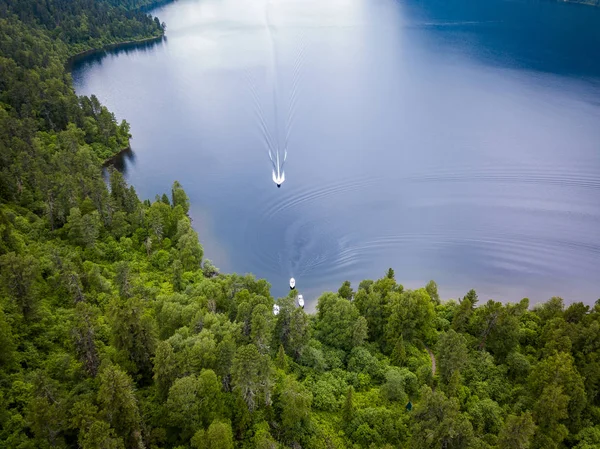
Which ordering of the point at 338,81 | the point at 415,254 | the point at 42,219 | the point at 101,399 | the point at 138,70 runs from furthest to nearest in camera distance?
the point at 138,70, the point at 338,81, the point at 415,254, the point at 42,219, the point at 101,399

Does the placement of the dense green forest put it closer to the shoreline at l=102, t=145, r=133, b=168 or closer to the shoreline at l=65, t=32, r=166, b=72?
the shoreline at l=102, t=145, r=133, b=168

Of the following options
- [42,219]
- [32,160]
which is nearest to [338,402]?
[42,219]

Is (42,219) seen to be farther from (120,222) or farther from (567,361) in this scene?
(567,361)

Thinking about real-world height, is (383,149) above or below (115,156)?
above

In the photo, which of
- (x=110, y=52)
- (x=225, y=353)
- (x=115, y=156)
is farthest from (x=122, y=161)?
(x=110, y=52)

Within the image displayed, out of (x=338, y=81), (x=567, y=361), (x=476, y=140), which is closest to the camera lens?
(x=567, y=361)

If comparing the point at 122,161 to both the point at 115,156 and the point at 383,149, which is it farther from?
the point at 383,149
